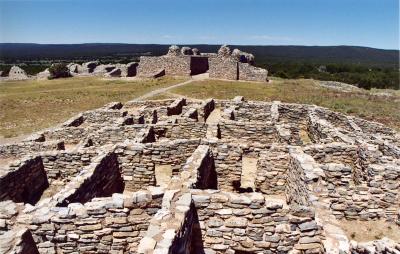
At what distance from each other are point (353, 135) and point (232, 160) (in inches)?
319

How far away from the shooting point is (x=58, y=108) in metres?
38.2

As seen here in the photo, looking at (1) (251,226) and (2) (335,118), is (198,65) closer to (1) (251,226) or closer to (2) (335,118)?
(2) (335,118)

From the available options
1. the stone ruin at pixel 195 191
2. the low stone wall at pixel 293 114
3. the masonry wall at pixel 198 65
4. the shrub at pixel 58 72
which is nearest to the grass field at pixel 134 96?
the masonry wall at pixel 198 65

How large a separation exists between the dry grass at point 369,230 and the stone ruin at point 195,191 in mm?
221

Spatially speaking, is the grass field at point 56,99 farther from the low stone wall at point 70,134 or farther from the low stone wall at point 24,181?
the low stone wall at point 24,181

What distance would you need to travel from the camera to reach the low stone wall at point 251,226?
8.41m

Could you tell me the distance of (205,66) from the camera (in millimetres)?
62906

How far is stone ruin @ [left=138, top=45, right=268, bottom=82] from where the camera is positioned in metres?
53.7

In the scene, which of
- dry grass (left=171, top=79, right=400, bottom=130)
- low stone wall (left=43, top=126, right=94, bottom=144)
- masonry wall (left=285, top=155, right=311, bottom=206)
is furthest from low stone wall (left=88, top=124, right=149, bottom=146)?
dry grass (left=171, top=79, right=400, bottom=130)

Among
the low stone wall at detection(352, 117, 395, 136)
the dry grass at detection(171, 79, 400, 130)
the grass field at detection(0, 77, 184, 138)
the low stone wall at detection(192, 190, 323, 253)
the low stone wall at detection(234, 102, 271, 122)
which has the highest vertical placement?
the low stone wall at detection(192, 190, 323, 253)

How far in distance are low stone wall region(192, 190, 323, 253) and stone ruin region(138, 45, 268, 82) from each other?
4558cm

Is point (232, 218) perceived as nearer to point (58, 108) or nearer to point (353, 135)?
point (353, 135)

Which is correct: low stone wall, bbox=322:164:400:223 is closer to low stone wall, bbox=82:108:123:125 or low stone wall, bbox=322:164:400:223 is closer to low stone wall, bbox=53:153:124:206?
low stone wall, bbox=53:153:124:206

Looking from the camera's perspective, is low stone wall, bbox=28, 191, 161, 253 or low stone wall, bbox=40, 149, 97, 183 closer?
low stone wall, bbox=28, 191, 161, 253
